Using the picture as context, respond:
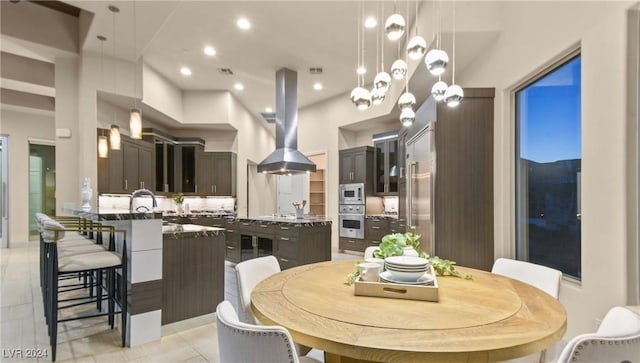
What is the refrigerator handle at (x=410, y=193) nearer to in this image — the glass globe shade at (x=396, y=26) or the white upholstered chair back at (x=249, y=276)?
the glass globe shade at (x=396, y=26)

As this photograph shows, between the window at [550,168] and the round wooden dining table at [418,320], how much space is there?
173 cm

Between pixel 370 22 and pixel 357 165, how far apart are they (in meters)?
3.38

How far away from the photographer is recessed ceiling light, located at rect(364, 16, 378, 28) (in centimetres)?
423

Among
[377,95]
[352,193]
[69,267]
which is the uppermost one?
[377,95]

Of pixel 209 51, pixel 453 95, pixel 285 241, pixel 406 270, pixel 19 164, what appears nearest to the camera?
pixel 406 270

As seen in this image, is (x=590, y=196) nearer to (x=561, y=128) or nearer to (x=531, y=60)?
(x=561, y=128)

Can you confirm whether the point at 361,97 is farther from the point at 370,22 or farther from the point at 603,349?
the point at 370,22

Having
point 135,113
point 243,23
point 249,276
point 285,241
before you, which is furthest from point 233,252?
point 249,276

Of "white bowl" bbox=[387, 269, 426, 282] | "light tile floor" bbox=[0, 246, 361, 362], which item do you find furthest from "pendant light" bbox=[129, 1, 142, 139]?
"white bowl" bbox=[387, 269, 426, 282]

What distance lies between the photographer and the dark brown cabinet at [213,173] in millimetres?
7543

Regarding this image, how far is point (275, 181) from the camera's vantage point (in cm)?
997

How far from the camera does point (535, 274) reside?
1.87 meters

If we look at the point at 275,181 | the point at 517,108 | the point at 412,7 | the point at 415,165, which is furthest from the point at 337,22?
the point at 275,181

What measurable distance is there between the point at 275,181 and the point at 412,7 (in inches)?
270
